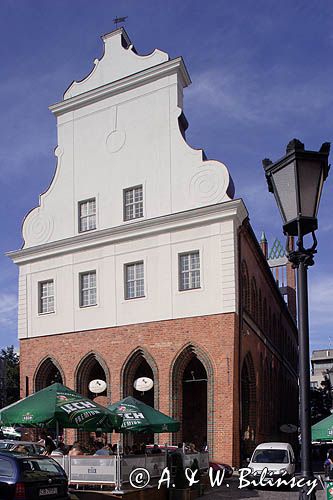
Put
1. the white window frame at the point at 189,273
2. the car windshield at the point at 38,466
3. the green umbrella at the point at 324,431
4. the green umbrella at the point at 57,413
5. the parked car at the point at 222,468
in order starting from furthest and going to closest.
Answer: the white window frame at the point at 189,273, the parked car at the point at 222,468, the green umbrella at the point at 57,413, the car windshield at the point at 38,466, the green umbrella at the point at 324,431

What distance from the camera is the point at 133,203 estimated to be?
30.4 m

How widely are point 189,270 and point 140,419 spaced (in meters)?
10.2

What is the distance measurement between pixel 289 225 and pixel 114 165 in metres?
26.0

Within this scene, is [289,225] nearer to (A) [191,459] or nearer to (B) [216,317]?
(A) [191,459]

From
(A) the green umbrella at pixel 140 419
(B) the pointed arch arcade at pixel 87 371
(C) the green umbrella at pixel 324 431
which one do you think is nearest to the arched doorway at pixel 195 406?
(B) the pointed arch arcade at pixel 87 371

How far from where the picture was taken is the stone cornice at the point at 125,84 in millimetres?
30188

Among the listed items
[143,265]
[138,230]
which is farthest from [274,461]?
[138,230]

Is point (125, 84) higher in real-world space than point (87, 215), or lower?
higher

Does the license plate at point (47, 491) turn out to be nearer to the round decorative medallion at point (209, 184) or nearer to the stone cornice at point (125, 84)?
the round decorative medallion at point (209, 184)

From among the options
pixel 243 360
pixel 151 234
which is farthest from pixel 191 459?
pixel 151 234

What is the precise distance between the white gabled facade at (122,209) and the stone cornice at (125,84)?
5cm

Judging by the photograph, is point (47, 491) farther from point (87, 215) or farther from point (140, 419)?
point (87, 215)

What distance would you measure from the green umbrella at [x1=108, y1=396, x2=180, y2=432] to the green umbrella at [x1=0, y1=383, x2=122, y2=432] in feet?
5.69

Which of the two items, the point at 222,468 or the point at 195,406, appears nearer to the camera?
the point at 222,468
